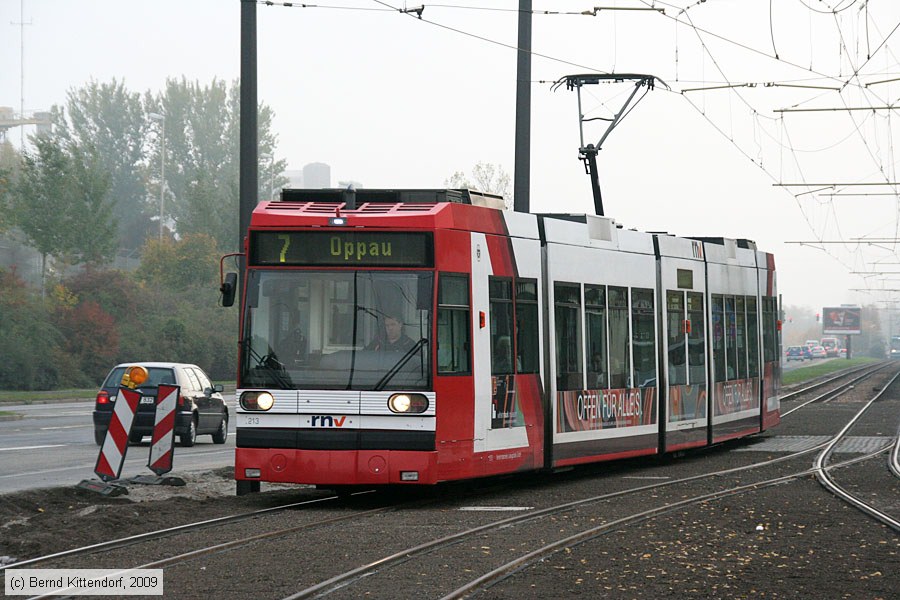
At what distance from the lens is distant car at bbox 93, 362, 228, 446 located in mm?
24391

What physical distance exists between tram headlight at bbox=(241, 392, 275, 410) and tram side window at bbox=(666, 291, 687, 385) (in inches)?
302

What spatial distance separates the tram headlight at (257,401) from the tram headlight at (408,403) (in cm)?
116

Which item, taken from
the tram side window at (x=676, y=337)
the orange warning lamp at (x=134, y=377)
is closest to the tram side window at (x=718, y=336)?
the tram side window at (x=676, y=337)

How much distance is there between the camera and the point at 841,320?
161 meters

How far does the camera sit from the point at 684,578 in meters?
9.20

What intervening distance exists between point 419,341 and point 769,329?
13.4 metres

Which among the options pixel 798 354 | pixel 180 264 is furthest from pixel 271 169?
pixel 798 354

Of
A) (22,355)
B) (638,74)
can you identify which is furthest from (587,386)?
(22,355)

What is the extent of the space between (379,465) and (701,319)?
913 centimetres

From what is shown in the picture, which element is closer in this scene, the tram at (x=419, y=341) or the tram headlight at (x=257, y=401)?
the tram at (x=419, y=341)

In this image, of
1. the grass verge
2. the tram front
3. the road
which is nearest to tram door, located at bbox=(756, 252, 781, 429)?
the road

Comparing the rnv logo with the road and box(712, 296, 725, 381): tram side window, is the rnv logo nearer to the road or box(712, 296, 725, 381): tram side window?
the road

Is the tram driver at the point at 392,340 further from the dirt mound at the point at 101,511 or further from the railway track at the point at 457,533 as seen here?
the dirt mound at the point at 101,511

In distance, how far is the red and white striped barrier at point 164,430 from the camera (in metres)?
16.3
